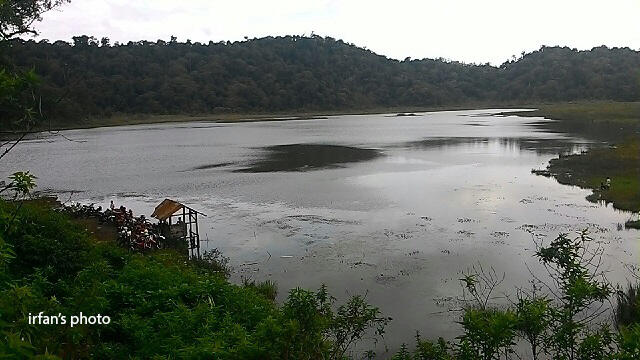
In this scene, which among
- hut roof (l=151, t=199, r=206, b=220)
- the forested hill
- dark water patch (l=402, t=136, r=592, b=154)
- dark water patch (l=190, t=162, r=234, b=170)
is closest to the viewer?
Answer: hut roof (l=151, t=199, r=206, b=220)

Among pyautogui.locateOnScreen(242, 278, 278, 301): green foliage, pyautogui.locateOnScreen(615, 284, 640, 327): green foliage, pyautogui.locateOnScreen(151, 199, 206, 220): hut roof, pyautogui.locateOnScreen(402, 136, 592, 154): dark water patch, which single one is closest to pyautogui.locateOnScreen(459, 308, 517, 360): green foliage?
pyautogui.locateOnScreen(615, 284, 640, 327): green foliage

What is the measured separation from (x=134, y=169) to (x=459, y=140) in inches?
1187

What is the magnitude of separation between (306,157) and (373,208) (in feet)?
58.6

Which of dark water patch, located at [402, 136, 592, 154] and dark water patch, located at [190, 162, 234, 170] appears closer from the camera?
dark water patch, located at [190, 162, 234, 170]

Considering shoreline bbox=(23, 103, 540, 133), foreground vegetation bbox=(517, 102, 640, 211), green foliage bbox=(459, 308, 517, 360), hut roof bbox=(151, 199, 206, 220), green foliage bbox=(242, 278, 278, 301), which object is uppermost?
shoreline bbox=(23, 103, 540, 133)

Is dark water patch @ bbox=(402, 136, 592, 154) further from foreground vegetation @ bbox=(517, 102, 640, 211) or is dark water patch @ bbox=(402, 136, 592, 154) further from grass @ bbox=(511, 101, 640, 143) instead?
grass @ bbox=(511, 101, 640, 143)

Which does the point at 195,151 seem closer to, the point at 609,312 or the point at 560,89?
the point at 609,312

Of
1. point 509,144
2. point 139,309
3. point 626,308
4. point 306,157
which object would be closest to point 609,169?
point 509,144

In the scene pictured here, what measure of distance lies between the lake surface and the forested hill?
44.4 m

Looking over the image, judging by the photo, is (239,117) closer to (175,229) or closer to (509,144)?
(509,144)

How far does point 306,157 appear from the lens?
125 feet

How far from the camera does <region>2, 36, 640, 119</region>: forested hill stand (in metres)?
93.4

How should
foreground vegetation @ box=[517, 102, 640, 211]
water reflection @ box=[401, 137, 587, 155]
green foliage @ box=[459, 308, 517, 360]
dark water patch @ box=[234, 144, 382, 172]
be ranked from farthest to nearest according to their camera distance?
water reflection @ box=[401, 137, 587, 155] < dark water patch @ box=[234, 144, 382, 172] < foreground vegetation @ box=[517, 102, 640, 211] < green foliage @ box=[459, 308, 517, 360]

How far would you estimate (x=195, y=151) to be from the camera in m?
44.2
